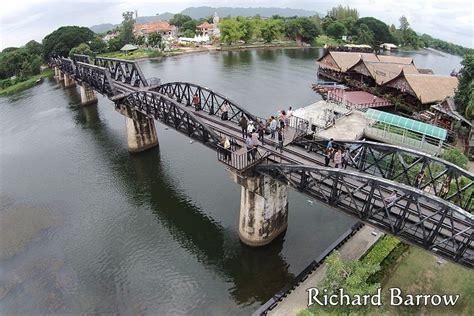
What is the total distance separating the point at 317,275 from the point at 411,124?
3047 cm

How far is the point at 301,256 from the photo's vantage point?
31.7 meters

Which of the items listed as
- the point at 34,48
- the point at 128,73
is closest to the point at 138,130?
the point at 128,73

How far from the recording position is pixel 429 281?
25922 millimetres

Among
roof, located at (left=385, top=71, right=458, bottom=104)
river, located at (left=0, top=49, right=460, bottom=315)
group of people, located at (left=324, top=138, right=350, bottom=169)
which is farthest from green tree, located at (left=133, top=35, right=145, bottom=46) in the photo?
group of people, located at (left=324, top=138, right=350, bottom=169)

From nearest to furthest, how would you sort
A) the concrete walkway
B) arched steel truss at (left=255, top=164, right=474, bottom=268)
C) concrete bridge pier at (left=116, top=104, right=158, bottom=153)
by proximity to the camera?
arched steel truss at (left=255, top=164, right=474, bottom=268)
the concrete walkway
concrete bridge pier at (left=116, top=104, right=158, bottom=153)

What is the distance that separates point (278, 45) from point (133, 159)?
393ft

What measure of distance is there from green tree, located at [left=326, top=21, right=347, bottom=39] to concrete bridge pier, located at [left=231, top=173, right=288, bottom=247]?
16144 centimetres

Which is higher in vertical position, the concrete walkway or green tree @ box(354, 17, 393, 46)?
green tree @ box(354, 17, 393, 46)

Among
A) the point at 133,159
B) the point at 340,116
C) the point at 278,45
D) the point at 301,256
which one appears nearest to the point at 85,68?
the point at 133,159

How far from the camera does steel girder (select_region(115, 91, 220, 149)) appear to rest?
34.4 metres

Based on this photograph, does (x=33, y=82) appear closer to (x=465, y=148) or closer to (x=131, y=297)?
(x=131, y=297)

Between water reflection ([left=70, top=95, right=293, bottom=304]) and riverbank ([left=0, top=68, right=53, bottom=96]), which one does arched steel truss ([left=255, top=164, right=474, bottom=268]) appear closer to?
water reflection ([left=70, top=95, right=293, bottom=304])

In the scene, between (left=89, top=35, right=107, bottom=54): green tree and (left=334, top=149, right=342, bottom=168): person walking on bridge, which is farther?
(left=89, top=35, right=107, bottom=54): green tree

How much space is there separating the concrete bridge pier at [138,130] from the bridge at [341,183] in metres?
0.30
